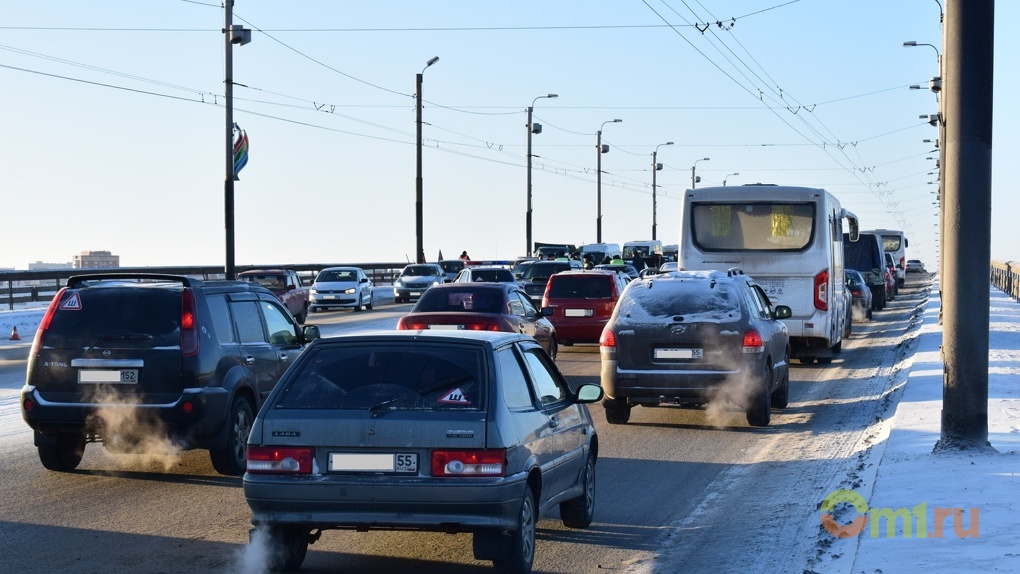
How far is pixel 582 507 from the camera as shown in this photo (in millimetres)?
8898

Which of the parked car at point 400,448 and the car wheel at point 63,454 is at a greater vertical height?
the parked car at point 400,448

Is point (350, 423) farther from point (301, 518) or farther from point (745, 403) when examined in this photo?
point (745, 403)

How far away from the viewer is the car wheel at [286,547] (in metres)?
7.47

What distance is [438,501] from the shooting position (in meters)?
6.99

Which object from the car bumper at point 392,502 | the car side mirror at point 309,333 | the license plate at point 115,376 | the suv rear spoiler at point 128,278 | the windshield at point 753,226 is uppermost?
the windshield at point 753,226

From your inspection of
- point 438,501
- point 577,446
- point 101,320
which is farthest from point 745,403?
point 438,501

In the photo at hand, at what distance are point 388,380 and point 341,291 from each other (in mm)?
39575

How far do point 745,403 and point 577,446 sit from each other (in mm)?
6327

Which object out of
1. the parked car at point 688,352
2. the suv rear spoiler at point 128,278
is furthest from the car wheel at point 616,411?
the suv rear spoiler at point 128,278

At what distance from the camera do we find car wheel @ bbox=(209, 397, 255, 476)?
11180 millimetres

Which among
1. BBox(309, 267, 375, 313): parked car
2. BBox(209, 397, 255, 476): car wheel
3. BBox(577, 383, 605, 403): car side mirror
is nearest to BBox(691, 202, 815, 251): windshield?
BBox(209, 397, 255, 476): car wheel

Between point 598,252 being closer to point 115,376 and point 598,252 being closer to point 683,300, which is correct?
point 683,300

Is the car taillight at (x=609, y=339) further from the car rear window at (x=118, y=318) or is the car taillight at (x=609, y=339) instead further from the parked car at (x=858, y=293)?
the parked car at (x=858, y=293)

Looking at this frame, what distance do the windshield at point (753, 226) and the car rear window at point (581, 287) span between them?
10.8ft
